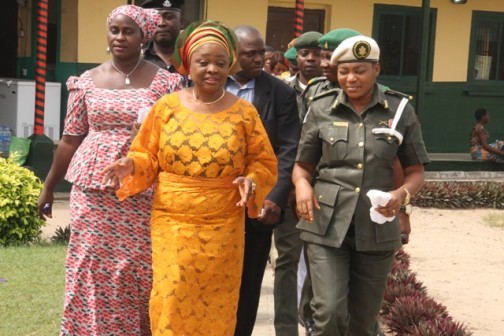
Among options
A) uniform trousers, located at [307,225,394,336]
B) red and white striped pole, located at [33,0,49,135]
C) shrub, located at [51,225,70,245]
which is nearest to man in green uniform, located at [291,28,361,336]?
uniform trousers, located at [307,225,394,336]

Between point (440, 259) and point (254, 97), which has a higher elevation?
point (254, 97)

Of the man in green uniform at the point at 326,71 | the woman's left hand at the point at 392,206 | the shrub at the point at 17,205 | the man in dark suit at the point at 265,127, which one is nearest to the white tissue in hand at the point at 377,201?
the woman's left hand at the point at 392,206

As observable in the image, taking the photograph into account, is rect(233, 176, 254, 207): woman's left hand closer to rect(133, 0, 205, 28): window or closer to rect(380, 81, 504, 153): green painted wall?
rect(133, 0, 205, 28): window

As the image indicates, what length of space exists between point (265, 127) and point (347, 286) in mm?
983

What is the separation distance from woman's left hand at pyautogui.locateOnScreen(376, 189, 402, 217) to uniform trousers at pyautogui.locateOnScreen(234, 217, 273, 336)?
823 mm

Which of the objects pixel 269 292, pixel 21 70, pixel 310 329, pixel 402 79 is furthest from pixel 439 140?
pixel 310 329

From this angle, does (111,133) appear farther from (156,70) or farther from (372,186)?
(372,186)

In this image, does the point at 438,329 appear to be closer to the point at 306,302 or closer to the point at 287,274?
the point at 306,302

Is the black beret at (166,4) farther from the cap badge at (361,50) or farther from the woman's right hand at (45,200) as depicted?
the cap badge at (361,50)

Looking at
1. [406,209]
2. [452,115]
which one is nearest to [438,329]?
[406,209]

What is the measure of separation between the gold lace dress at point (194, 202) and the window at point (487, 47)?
49.1 feet

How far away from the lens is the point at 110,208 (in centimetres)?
517

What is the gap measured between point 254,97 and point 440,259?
5.58m

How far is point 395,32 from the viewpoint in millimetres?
18578
